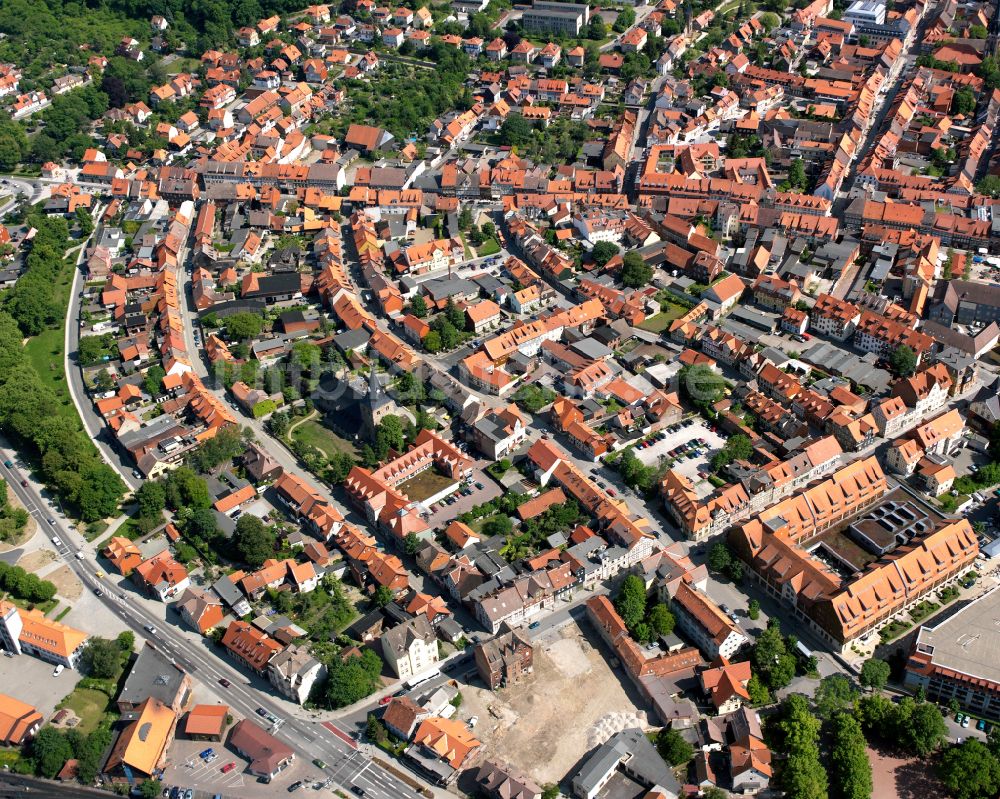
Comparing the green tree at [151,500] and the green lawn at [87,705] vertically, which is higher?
the green tree at [151,500]

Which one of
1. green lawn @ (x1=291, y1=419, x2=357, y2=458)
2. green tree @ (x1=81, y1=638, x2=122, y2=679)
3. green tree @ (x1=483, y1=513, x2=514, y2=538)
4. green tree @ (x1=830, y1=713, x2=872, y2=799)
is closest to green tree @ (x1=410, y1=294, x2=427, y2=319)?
green lawn @ (x1=291, y1=419, x2=357, y2=458)

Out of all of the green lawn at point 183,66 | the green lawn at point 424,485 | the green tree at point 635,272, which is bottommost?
the green lawn at point 424,485

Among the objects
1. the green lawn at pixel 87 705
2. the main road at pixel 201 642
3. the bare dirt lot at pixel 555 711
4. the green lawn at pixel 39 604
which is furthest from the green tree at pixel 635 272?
the green lawn at pixel 87 705

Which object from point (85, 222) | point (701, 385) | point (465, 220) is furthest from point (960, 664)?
point (85, 222)

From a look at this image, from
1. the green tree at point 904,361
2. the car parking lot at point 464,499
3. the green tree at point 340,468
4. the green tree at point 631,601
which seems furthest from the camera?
the green tree at point 904,361

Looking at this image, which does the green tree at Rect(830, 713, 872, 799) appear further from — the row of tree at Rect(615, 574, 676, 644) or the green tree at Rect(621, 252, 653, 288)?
the green tree at Rect(621, 252, 653, 288)

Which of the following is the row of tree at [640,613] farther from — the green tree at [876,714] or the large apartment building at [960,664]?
the large apartment building at [960,664]

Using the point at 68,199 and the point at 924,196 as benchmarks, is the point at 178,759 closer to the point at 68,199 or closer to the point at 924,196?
the point at 68,199
